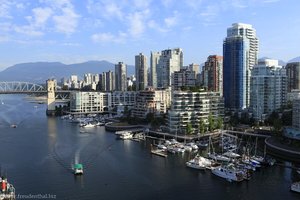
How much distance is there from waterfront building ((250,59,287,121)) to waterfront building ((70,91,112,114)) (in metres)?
19.4

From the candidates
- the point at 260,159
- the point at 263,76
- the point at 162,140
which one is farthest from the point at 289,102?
the point at 260,159

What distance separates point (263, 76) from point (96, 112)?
67.8ft

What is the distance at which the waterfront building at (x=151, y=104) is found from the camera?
33250 millimetres

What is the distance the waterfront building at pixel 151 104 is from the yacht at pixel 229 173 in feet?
55.9

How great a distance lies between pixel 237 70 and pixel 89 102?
1724cm

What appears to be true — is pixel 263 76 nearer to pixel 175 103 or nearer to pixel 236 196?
pixel 175 103

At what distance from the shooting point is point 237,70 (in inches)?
1399

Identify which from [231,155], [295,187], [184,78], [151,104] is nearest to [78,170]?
[231,155]

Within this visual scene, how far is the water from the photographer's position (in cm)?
1360

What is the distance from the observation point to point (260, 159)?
17734 mm

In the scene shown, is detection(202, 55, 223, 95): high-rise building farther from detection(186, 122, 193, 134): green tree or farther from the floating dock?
the floating dock

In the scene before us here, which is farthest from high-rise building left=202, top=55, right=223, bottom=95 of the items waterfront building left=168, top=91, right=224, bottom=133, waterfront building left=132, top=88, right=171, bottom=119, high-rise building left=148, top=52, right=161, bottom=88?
high-rise building left=148, top=52, right=161, bottom=88

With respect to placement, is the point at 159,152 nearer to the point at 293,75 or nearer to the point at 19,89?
the point at 293,75

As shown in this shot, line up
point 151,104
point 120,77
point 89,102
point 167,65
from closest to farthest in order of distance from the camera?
point 151,104
point 89,102
point 167,65
point 120,77
